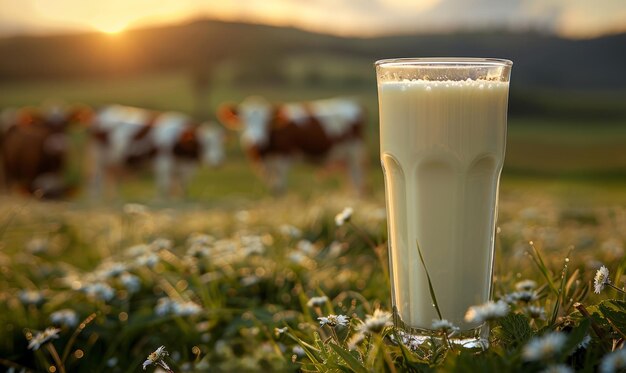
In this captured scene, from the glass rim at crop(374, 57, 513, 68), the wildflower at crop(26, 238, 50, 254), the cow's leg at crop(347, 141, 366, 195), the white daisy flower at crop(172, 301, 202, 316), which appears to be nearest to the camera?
the glass rim at crop(374, 57, 513, 68)

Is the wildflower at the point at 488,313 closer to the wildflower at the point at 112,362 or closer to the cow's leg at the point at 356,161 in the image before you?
the wildflower at the point at 112,362

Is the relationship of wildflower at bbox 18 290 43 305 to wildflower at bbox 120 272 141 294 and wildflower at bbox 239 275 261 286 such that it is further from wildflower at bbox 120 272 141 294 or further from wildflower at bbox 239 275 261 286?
wildflower at bbox 239 275 261 286

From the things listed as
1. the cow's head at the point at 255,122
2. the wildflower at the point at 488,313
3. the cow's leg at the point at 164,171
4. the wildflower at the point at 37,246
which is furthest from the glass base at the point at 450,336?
the cow's leg at the point at 164,171

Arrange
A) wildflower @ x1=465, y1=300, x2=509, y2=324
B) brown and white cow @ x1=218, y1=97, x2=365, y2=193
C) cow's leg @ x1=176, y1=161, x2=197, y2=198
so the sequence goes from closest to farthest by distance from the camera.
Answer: wildflower @ x1=465, y1=300, x2=509, y2=324, brown and white cow @ x1=218, y1=97, x2=365, y2=193, cow's leg @ x1=176, y1=161, x2=197, y2=198

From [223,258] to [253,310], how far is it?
25.3 inches

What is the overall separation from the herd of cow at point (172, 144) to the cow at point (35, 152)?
19 mm

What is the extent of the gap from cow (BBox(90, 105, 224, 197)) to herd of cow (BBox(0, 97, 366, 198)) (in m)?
0.02

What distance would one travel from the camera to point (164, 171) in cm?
1298

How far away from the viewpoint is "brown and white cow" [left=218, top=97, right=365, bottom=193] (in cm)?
1240

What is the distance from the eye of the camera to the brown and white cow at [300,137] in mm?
12398

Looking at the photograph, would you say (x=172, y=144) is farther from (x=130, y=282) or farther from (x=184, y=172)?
(x=130, y=282)

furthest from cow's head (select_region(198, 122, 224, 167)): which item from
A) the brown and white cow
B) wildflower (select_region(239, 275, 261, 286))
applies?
wildflower (select_region(239, 275, 261, 286))

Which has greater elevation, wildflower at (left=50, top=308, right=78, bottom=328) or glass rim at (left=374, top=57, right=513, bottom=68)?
glass rim at (left=374, top=57, right=513, bottom=68)

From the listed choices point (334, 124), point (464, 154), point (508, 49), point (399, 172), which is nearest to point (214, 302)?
point (399, 172)
